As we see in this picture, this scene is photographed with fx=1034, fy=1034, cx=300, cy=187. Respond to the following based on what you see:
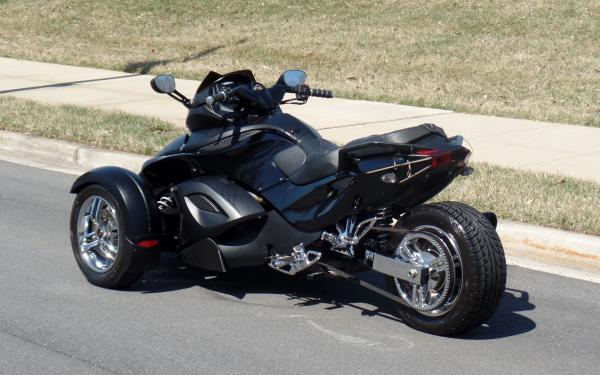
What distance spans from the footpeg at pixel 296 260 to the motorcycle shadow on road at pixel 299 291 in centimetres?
41

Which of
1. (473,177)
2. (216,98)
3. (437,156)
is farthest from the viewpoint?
(473,177)

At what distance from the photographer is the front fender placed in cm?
595

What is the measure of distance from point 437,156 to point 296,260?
103 cm

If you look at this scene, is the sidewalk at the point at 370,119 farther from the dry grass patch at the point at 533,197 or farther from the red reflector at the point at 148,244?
the red reflector at the point at 148,244

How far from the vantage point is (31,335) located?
5.44m

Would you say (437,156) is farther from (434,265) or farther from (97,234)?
(97,234)

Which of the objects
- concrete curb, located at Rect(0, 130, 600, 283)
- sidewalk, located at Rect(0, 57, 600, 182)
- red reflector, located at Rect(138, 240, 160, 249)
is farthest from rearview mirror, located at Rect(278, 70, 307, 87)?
sidewalk, located at Rect(0, 57, 600, 182)

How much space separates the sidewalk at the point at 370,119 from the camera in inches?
392

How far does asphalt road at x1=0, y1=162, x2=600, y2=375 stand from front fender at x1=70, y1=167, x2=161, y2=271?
283 millimetres

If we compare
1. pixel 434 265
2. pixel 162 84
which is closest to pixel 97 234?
pixel 162 84

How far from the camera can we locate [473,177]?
28.6 feet

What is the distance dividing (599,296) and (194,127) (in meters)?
2.66

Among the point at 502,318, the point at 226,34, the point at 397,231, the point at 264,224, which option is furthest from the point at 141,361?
the point at 226,34

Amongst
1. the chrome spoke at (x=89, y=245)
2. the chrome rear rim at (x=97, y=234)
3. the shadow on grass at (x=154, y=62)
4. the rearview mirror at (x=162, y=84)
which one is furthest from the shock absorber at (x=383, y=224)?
the shadow on grass at (x=154, y=62)
